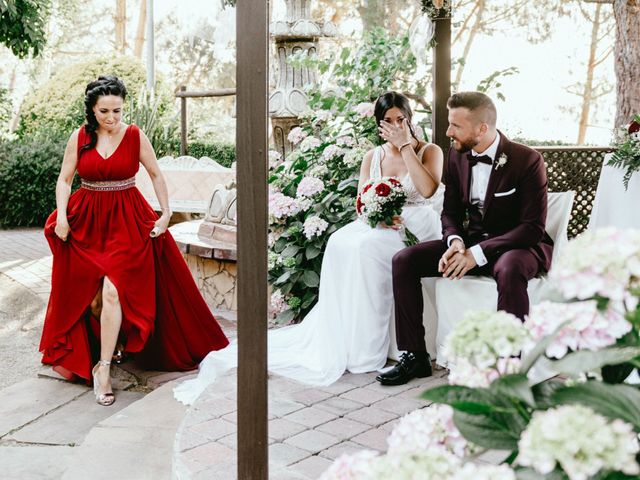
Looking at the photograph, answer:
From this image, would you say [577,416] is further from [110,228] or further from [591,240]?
[110,228]

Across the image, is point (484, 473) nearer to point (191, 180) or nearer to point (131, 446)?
point (131, 446)

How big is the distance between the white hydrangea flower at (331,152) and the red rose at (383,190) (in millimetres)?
979

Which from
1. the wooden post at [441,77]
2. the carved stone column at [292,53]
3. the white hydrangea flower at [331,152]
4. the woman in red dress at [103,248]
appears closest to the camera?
the woman in red dress at [103,248]

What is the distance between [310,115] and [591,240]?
4.67 meters

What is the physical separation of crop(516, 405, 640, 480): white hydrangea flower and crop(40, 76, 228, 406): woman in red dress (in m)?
3.68

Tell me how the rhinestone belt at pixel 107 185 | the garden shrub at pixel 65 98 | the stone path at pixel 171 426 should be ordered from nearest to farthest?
the stone path at pixel 171 426 → the rhinestone belt at pixel 107 185 → the garden shrub at pixel 65 98

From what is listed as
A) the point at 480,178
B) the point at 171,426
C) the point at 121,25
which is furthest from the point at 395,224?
the point at 121,25

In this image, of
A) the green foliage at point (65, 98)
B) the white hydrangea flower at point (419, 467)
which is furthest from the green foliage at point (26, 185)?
the white hydrangea flower at point (419, 467)

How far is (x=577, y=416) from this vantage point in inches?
26.0

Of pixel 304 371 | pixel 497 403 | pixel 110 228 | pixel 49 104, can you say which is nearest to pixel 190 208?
pixel 110 228

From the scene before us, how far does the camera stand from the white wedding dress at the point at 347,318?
3697mm

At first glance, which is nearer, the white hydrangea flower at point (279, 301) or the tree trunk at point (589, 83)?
the white hydrangea flower at point (279, 301)

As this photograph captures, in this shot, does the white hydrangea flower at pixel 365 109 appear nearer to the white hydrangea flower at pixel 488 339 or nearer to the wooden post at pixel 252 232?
the wooden post at pixel 252 232

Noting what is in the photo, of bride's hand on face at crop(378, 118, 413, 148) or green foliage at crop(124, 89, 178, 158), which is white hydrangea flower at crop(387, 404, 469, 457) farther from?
green foliage at crop(124, 89, 178, 158)
